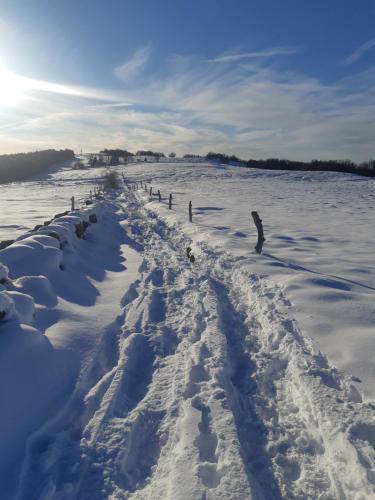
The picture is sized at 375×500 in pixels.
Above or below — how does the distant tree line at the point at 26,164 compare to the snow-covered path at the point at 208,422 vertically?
above

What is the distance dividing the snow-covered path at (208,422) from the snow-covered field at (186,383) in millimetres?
14

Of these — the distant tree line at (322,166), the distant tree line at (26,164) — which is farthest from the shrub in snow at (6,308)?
the distant tree line at (26,164)

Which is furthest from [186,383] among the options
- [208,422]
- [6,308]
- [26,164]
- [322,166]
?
[26,164]

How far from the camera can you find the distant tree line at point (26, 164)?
87.6 metres

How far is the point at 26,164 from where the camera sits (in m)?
95.7

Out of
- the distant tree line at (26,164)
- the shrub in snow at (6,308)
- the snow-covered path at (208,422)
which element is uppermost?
the distant tree line at (26,164)

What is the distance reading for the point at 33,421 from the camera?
13.0 feet

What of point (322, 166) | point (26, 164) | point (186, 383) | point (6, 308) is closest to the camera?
point (186, 383)

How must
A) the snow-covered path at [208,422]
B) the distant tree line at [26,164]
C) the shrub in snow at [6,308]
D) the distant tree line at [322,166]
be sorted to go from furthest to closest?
the distant tree line at [26,164] → the distant tree line at [322,166] → the shrub in snow at [6,308] → the snow-covered path at [208,422]

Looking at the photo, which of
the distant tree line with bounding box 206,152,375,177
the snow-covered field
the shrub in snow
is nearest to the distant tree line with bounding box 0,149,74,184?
the distant tree line with bounding box 206,152,375,177

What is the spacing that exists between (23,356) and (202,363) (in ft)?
8.17

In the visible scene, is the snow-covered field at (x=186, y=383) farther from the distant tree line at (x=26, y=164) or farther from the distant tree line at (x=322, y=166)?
the distant tree line at (x=26, y=164)

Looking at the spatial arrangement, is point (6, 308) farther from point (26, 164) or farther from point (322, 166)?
point (26, 164)

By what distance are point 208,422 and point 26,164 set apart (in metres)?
106
